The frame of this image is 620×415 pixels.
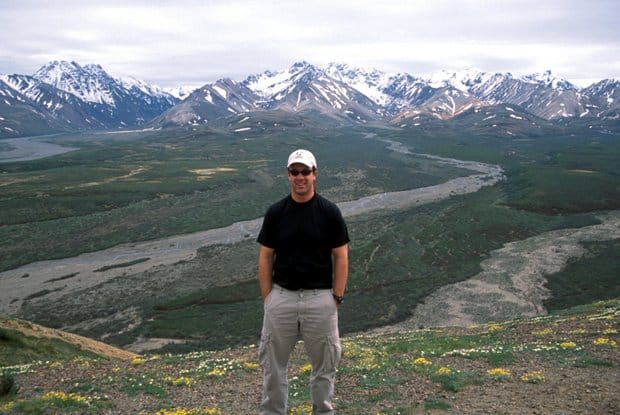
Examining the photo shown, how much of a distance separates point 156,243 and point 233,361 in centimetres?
6521

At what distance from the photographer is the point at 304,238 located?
28.2 ft

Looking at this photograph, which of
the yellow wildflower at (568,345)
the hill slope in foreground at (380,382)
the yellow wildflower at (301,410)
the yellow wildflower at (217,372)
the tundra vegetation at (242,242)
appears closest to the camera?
the yellow wildflower at (301,410)

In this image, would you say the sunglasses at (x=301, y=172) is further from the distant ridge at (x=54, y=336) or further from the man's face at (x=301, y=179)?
the distant ridge at (x=54, y=336)

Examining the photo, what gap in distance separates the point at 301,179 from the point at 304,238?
3.57 feet

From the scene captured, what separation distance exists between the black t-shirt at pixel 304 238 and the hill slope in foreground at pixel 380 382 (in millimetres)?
4858

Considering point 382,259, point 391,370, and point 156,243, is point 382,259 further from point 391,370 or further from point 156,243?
point 391,370

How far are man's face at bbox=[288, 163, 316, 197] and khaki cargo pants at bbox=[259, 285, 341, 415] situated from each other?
1853 mm

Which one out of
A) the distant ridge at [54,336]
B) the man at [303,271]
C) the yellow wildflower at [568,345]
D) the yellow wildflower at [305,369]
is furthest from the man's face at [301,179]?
the distant ridge at [54,336]

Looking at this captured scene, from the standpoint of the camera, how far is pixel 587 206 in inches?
3984

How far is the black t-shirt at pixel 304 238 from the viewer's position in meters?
8.63

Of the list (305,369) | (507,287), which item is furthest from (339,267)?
(507,287)

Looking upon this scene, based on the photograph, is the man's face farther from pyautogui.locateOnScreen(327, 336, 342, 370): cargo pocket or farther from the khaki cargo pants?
pyautogui.locateOnScreen(327, 336, 342, 370): cargo pocket

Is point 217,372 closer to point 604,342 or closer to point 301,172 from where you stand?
point 301,172

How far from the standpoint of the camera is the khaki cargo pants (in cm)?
Answer: 866
